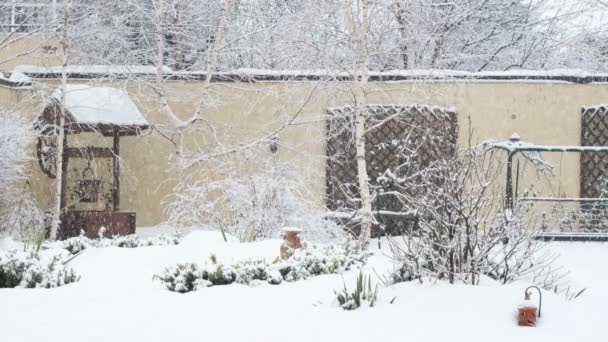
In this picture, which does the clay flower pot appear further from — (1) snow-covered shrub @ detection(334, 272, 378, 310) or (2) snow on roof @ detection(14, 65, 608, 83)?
(2) snow on roof @ detection(14, 65, 608, 83)

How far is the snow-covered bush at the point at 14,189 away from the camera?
973 cm

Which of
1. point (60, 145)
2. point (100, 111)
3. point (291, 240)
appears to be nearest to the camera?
point (291, 240)

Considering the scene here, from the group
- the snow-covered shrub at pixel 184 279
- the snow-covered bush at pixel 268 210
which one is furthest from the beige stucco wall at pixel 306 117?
the snow-covered shrub at pixel 184 279

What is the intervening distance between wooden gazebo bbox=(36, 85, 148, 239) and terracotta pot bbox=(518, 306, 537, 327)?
6.64 metres

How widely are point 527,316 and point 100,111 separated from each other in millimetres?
7434

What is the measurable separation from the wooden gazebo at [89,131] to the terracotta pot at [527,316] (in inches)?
261

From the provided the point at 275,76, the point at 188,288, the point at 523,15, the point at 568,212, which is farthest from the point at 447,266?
the point at 523,15

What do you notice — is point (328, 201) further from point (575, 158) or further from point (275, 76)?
point (575, 158)

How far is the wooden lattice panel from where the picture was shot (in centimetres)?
1142

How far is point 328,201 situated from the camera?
459 inches

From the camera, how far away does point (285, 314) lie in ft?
18.0

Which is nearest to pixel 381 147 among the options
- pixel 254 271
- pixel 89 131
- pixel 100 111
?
pixel 100 111

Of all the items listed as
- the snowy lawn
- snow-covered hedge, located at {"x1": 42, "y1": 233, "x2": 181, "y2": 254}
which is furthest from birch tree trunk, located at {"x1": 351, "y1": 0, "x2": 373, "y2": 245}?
the snowy lawn

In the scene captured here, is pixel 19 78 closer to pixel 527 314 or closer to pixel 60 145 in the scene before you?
pixel 60 145
